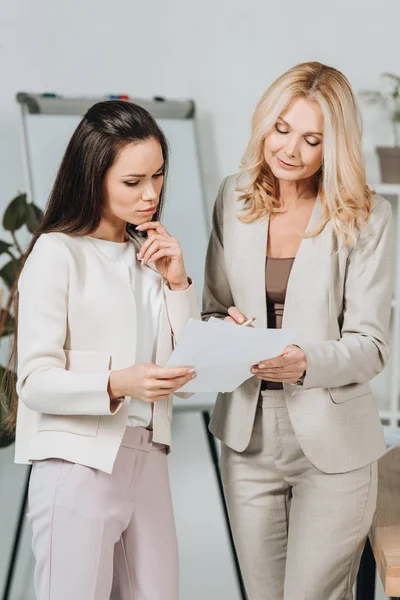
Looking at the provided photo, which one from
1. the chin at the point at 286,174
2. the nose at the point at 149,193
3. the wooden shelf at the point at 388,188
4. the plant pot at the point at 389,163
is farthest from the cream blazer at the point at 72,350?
the plant pot at the point at 389,163

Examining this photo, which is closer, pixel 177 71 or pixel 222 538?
pixel 222 538

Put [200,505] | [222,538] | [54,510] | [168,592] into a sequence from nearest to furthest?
[54,510], [168,592], [222,538], [200,505]

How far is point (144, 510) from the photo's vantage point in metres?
1.44

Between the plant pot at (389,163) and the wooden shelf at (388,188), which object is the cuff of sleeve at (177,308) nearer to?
the wooden shelf at (388,188)

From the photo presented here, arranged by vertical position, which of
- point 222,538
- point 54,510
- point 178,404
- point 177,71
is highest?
point 177,71

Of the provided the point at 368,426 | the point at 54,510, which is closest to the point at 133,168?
the point at 54,510

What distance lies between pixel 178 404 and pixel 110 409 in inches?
58.5

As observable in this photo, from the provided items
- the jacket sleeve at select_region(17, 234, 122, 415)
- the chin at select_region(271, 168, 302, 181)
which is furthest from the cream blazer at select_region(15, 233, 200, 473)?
the chin at select_region(271, 168, 302, 181)

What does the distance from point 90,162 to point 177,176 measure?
1764mm

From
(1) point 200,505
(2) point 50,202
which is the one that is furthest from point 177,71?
(2) point 50,202

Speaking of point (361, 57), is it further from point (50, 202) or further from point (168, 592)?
point (168, 592)

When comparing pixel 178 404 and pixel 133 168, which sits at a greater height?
pixel 133 168

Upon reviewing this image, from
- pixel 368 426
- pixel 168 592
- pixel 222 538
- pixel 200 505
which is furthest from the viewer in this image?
pixel 200 505

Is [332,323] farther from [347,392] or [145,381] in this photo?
[145,381]
